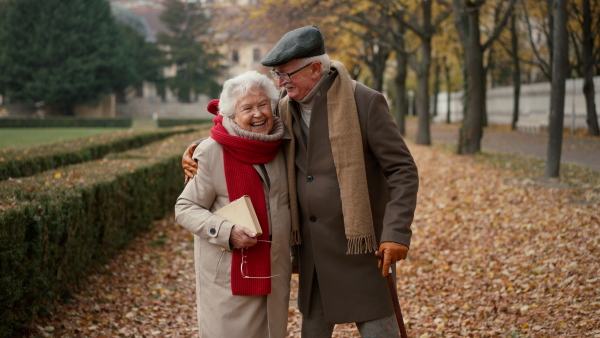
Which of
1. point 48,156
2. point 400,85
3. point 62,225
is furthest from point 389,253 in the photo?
point 400,85

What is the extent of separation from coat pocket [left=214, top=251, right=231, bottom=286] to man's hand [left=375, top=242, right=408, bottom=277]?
0.75 meters

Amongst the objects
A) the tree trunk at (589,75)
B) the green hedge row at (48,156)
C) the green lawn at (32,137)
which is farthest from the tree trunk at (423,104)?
the green lawn at (32,137)

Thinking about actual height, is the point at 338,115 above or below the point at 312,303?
above

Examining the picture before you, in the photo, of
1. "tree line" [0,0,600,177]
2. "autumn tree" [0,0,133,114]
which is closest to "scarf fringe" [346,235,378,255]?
"tree line" [0,0,600,177]

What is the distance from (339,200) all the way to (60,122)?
4222cm

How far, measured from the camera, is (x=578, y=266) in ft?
20.2

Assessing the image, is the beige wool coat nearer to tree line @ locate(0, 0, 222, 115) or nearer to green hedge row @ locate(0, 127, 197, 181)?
green hedge row @ locate(0, 127, 197, 181)

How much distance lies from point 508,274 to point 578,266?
28.3 inches

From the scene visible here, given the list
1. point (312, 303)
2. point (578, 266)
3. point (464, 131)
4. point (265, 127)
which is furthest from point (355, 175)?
point (464, 131)

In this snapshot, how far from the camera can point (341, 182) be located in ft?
10.7

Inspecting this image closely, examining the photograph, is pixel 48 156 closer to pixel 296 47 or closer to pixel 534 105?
pixel 296 47

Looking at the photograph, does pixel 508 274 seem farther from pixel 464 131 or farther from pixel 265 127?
pixel 464 131

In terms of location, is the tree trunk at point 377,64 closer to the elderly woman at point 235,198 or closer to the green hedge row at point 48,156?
the green hedge row at point 48,156

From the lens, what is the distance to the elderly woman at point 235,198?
3.31m
